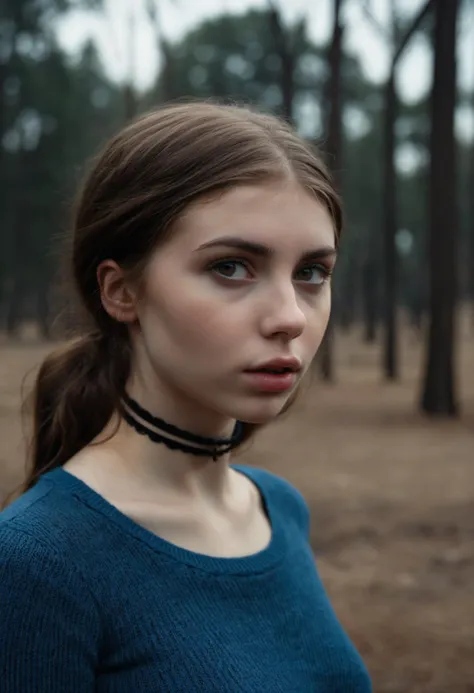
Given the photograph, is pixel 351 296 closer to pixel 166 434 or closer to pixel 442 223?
pixel 442 223

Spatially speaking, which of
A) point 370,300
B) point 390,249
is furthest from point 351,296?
point 390,249

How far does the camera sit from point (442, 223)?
42.3 ft

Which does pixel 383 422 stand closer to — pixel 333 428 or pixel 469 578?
pixel 333 428

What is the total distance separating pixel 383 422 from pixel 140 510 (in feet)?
36.3

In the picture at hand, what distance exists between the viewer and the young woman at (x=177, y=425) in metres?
1.28

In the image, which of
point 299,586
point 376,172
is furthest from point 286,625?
point 376,172

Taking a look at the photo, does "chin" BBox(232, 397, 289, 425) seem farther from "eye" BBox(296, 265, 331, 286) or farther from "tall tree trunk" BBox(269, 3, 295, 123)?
"tall tree trunk" BBox(269, 3, 295, 123)

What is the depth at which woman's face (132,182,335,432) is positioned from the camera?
1.36 metres

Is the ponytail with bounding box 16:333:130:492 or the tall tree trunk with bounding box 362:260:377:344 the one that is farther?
the tall tree trunk with bounding box 362:260:377:344

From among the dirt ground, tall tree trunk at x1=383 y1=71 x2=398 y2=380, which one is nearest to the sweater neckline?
the dirt ground

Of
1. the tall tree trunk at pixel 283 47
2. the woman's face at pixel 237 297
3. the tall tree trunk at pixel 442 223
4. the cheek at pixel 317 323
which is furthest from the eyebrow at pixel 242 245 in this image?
the tall tree trunk at pixel 283 47

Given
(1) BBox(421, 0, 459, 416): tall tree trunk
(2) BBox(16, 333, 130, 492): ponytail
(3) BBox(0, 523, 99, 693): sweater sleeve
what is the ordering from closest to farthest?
(3) BBox(0, 523, 99, 693): sweater sleeve → (2) BBox(16, 333, 130, 492): ponytail → (1) BBox(421, 0, 459, 416): tall tree trunk

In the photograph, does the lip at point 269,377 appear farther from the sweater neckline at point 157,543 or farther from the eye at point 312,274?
the sweater neckline at point 157,543

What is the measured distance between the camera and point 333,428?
11.8 meters
